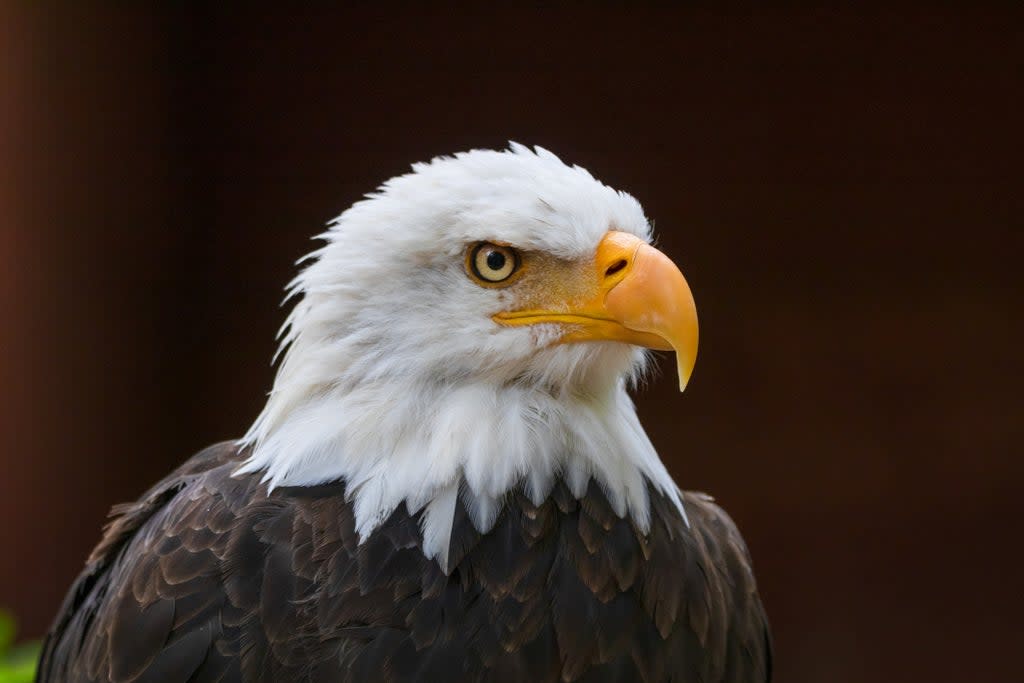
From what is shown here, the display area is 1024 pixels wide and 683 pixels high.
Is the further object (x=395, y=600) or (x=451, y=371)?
(x=451, y=371)

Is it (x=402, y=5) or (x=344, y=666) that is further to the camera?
(x=402, y=5)

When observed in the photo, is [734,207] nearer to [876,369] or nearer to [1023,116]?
[876,369]

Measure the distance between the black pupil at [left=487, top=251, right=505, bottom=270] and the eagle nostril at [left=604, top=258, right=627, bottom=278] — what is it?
0.59ft

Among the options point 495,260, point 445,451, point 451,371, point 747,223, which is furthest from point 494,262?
point 747,223

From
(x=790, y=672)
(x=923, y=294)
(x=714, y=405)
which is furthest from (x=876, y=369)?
(x=790, y=672)

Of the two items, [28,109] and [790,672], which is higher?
[28,109]

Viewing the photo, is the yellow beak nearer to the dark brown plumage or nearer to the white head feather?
the white head feather

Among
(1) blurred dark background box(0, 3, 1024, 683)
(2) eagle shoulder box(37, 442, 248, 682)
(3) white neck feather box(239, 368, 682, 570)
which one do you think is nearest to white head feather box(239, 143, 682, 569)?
(3) white neck feather box(239, 368, 682, 570)

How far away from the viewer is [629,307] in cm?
186

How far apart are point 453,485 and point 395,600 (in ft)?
0.71

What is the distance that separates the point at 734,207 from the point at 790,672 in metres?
2.30

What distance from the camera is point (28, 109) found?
454cm

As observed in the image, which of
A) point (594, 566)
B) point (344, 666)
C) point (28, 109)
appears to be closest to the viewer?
point (344, 666)

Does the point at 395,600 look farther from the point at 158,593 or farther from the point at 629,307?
the point at 629,307
